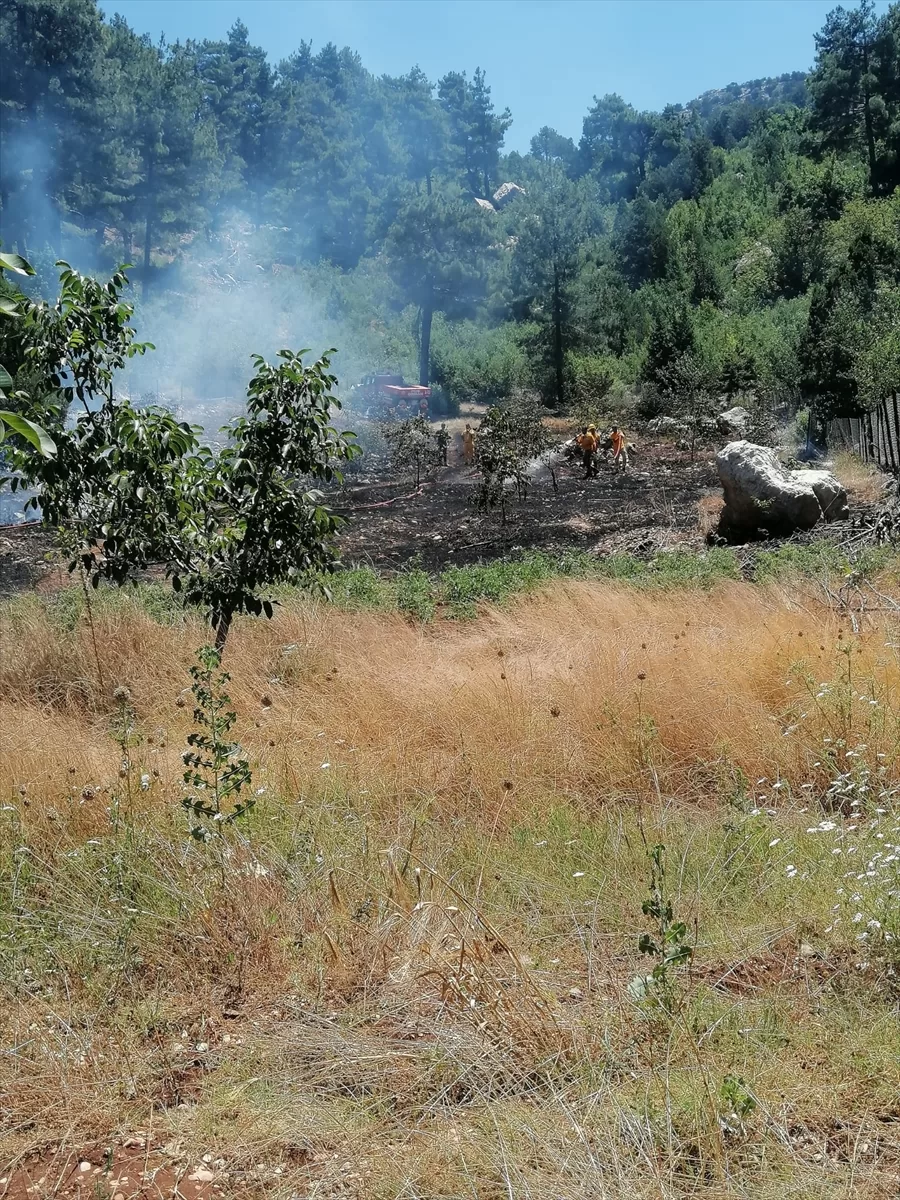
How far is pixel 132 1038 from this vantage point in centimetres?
297

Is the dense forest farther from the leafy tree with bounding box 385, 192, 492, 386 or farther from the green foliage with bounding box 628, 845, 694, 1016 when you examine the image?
the green foliage with bounding box 628, 845, 694, 1016

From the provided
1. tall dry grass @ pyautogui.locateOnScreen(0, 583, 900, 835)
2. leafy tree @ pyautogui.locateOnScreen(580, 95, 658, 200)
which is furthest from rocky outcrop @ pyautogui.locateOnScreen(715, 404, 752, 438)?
leafy tree @ pyautogui.locateOnScreen(580, 95, 658, 200)

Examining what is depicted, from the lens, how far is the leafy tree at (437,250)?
133 feet

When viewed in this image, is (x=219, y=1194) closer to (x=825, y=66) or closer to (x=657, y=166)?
(x=825, y=66)

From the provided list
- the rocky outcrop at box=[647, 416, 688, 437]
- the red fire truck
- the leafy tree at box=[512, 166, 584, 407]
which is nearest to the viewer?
the rocky outcrop at box=[647, 416, 688, 437]

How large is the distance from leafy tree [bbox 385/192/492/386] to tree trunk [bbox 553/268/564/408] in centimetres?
649

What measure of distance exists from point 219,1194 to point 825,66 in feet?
193

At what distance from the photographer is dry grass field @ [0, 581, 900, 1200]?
2494 millimetres

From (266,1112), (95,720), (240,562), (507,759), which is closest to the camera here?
(266,1112)

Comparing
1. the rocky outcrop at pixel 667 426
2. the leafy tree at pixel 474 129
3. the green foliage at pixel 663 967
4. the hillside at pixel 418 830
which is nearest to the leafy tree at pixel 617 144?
the leafy tree at pixel 474 129

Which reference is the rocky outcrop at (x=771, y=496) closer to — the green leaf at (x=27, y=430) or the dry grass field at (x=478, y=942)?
the dry grass field at (x=478, y=942)

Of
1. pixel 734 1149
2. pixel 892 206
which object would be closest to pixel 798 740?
pixel 734 1149

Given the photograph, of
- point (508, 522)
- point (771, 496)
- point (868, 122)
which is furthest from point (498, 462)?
point (868, 122)

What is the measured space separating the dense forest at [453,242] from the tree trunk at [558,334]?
7 centimetres
